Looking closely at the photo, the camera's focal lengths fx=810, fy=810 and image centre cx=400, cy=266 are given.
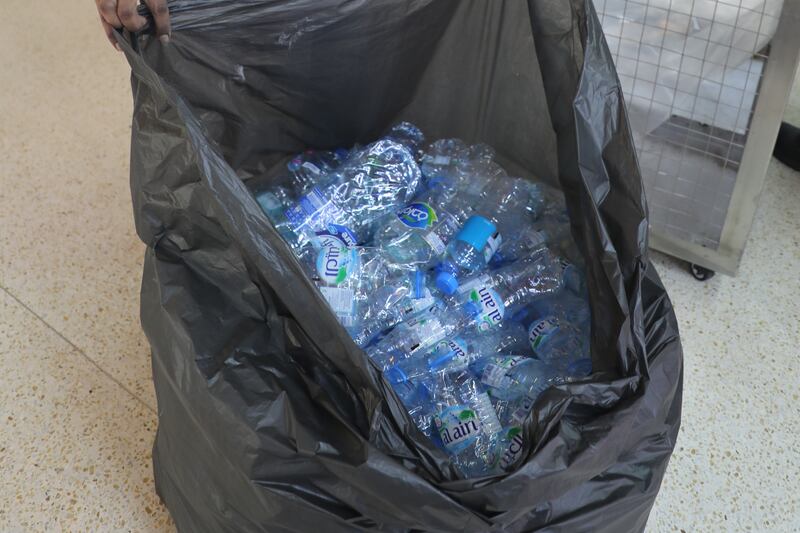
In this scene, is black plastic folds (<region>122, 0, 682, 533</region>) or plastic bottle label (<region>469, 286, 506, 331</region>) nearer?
black plastic folds (<region>122, 0, 682, 533</region>)

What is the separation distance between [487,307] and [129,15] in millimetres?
558

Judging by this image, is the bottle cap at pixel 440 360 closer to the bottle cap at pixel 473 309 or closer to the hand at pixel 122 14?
the bottle cap at pixel 473 309

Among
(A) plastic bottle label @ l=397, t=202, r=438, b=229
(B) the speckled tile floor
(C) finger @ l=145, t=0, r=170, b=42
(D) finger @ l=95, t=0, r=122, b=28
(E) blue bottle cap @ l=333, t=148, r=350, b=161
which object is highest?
(D) finger @ l=95, t=0, r=122, b=28

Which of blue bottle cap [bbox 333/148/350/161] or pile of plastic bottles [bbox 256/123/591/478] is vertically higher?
blue bottle cap [bbox 333/148/350/161]

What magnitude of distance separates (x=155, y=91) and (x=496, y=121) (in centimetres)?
59

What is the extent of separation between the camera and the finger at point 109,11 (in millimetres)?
898

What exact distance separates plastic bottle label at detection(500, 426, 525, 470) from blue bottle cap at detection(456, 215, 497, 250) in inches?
11.1

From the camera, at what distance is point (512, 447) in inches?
35.8

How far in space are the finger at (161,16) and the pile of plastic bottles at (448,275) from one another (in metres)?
0.29

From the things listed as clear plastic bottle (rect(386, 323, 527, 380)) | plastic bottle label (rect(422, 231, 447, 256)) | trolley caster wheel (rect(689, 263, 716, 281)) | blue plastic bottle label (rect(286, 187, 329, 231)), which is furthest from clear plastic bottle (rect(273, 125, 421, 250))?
trolley caster wheel (rect(689, 263, 716, 281))

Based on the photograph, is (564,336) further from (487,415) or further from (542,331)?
(487,415)

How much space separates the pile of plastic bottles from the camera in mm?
1014

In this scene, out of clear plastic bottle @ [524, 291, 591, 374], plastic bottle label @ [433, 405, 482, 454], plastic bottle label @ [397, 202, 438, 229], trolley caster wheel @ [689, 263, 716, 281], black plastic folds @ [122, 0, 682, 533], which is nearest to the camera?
black plastic folds @ [122, 0, 682, 533]

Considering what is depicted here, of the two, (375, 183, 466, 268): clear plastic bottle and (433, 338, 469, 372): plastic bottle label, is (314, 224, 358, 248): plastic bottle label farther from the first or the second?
(433, 338, 469, 372): plastic bottle label
